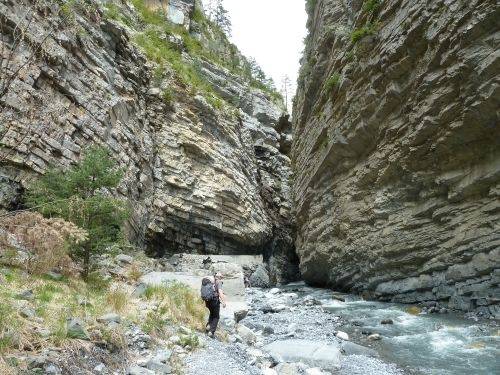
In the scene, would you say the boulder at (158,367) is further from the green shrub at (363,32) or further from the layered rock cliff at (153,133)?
the green shrub at (363,32)

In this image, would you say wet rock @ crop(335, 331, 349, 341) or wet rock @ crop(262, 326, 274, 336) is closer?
wet rock @ crop(335, 331, 349, 341)

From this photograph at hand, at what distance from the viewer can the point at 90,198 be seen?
30.9 ft

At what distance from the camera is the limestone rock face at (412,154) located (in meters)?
11.0

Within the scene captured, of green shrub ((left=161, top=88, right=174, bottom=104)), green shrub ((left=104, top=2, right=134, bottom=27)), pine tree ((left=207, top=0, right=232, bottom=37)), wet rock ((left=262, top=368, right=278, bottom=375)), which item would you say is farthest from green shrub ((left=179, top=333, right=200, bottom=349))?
pine tree ((left=207, top=0, right=232, bottom=37))

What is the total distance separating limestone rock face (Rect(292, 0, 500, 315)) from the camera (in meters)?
11.0

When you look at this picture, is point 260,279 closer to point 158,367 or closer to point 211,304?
point 211,304

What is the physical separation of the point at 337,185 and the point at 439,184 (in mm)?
6462

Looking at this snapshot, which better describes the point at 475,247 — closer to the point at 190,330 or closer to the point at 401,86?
the point at 401,86

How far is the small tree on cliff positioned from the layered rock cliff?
4.27ft

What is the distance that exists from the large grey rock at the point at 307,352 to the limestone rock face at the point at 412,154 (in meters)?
5.72

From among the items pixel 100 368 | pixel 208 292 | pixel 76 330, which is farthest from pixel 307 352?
pixel 76 330

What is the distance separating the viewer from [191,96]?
2300 centimetres

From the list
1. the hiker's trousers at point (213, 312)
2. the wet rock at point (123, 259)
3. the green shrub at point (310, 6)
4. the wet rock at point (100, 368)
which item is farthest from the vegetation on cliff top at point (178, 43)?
the wet rock at point (100, 368)

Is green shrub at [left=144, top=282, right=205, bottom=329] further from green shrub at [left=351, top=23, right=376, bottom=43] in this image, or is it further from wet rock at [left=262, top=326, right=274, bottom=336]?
green shrub at [left=351, top=23, right=376, bottom=43]
